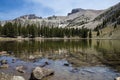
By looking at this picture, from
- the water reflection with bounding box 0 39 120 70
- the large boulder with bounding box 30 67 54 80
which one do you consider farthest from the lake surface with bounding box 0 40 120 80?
the large boulder with bounding box 30 67 54 80

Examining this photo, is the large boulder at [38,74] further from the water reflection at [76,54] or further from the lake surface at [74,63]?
the water reflection at [76,54]

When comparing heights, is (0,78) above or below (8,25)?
below

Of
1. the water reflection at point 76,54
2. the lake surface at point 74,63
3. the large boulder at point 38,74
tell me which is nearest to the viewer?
the large boulder at point 38,74

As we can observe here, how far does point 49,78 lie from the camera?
32688 mm

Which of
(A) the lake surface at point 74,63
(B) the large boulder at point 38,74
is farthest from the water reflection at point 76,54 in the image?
(B) the large boulder at point 38,74

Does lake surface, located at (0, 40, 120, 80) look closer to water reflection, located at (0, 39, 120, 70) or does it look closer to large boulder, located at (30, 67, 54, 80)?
water reflection, located at (0, 39, 120, 70)

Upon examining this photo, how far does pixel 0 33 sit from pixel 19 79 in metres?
177

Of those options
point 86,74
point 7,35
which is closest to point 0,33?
point 7,35

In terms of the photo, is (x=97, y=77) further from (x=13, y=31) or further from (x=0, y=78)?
(x=13, y=31)

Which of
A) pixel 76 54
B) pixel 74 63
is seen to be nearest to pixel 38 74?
pixel 74 63

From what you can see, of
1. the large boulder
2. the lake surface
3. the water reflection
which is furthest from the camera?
the water reflection

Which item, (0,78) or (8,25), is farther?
(8,25)

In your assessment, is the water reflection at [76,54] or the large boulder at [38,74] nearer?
the large boulder at [38,74]

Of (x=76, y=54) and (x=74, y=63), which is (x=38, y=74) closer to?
(x=74, y=63)
